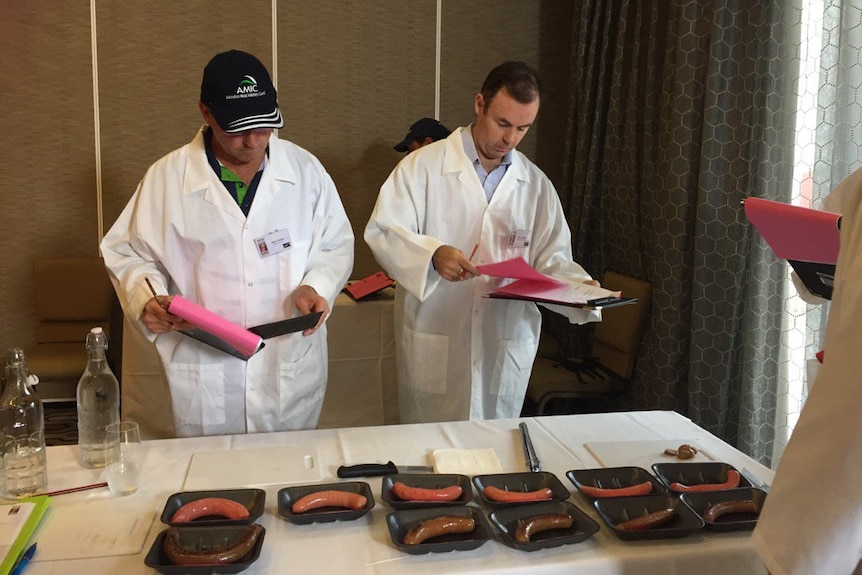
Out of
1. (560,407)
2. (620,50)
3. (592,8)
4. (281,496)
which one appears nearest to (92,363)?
(281,496)

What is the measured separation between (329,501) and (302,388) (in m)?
0.75

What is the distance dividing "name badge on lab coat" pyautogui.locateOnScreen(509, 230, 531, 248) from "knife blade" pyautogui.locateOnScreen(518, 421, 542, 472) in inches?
28.6

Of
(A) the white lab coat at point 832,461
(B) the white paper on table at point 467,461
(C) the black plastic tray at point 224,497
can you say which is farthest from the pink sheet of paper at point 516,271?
(A) the white lab coat at point 832,461

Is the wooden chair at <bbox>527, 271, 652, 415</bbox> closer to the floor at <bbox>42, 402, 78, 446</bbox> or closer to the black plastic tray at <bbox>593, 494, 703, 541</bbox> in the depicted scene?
the black plastic tray at <bbox>593, 494, 703, 541</bbox>

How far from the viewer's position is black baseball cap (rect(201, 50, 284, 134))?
65.7 inches

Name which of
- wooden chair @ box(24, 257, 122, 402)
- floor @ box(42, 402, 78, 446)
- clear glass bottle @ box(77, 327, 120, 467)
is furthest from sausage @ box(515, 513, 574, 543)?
wooden chair @ box(24, 257, 122, 402)

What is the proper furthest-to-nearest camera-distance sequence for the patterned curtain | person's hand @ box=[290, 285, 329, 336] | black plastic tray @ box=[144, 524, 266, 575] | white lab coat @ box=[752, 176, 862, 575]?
the patterned curtain → person's hand @ box=[290, 285, 329, 336] → black plastic tray @ box=[144, 524, 266, 575] → white lab coat @ box=[752, 176, 862, 575]

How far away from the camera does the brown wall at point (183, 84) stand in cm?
348

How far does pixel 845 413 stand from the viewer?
799mm

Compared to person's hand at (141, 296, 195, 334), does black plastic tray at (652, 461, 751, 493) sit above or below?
below

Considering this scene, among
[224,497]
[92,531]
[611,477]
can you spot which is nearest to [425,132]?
[611,477]

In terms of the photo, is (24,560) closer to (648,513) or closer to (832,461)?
Answer: (648,513)

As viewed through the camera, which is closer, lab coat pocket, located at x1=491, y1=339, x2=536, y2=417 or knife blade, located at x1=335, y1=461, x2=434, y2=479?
knife blade, located at x1=335, y1=461, x2=434, y2=479

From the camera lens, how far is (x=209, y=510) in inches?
47.2
